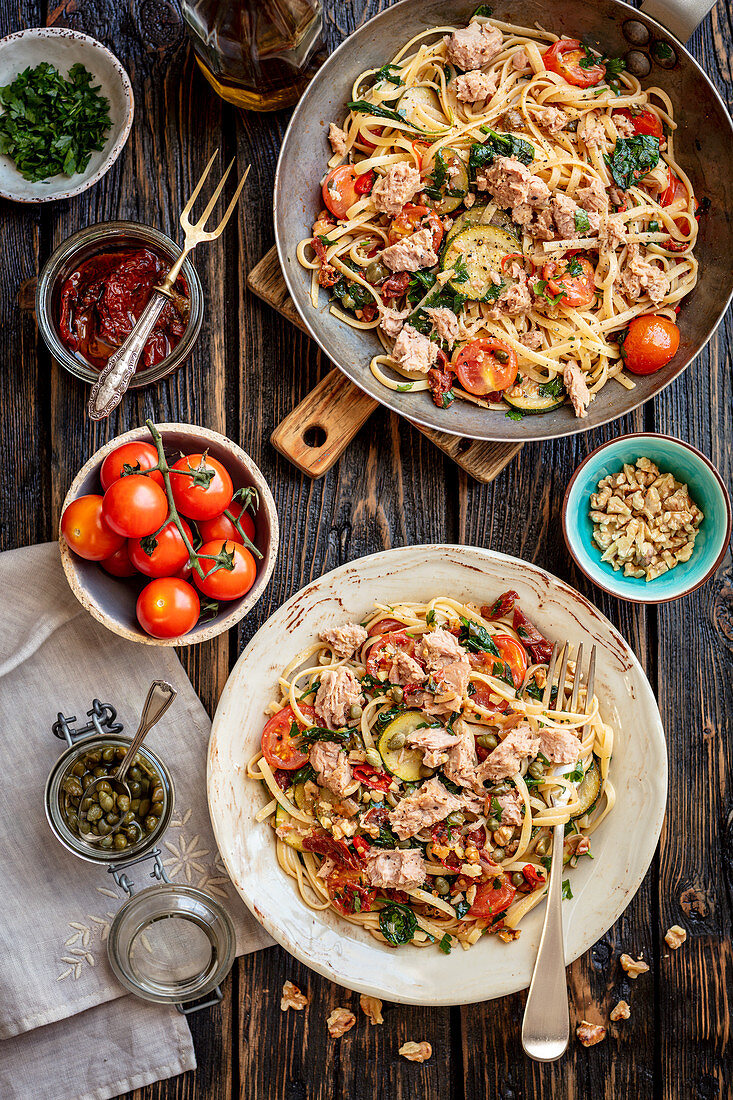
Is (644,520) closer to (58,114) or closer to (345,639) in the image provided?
(345,639)

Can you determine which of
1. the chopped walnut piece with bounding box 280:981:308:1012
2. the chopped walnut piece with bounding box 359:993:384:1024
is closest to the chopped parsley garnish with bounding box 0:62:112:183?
the chopped walnut piece with bounding box 280:981:308:1012

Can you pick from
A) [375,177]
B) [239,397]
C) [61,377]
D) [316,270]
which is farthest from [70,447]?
[375,177]

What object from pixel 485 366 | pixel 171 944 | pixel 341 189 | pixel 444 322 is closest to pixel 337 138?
pixel 341 189

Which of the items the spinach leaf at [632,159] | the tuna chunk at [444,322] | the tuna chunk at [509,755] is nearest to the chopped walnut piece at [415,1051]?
the tuna chunk at [509,755]

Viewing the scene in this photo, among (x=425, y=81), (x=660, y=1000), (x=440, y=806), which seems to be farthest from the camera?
(x=660, y=1000)

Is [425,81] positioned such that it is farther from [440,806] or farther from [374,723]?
[440,806]
